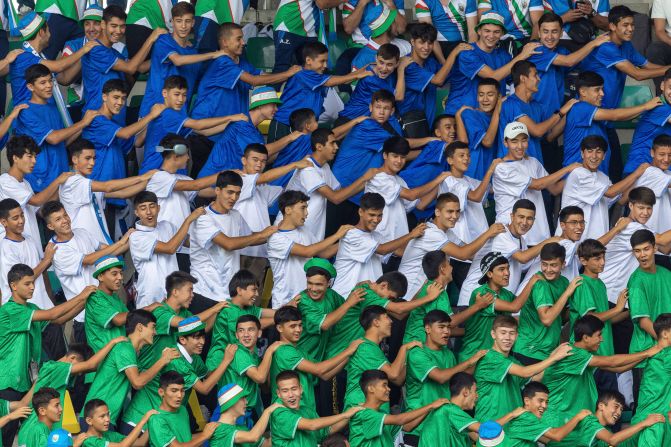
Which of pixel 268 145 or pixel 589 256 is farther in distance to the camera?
pixel 268 145

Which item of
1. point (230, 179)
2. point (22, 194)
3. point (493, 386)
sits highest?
point (230, 179)

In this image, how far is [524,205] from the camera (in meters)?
19.5

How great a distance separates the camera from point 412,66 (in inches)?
851

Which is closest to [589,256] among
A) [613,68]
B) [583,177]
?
[583,177]

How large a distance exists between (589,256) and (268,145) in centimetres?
380

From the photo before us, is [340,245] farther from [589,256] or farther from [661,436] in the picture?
[661,436]

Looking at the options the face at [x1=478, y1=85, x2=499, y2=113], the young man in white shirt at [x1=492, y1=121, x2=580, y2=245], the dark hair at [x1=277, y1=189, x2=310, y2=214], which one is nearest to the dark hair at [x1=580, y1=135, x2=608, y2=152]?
the young man in white shirt at [x1=492, y1=121, x2=580, y2=245]

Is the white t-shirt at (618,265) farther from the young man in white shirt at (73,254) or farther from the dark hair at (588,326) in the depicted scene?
the young man in white shirt at (73,254)

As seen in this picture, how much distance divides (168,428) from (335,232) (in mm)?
4120

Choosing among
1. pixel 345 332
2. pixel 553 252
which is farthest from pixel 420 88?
pixel 345 332

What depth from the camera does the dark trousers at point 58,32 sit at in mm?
21672

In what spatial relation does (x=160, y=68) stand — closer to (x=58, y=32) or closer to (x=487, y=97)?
(x=58, y=32)

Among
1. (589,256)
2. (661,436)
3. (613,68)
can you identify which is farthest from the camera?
(613,68)

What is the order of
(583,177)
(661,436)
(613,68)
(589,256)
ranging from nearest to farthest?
(661,436)
(589,256)
(583,177)
(613,68)
